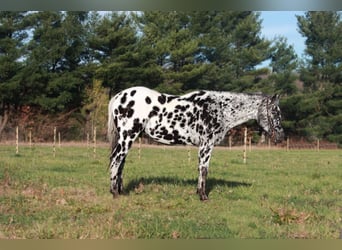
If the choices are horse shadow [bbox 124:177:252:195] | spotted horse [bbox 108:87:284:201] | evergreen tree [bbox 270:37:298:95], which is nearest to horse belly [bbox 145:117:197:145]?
spotted horse [bbox 108:87:284:201]

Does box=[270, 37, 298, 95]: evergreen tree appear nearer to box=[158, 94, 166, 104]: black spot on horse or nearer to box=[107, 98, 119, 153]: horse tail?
box=[158, 94, 166, 104]: black spot on horse

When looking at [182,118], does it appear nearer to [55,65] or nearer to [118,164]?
[118,164]

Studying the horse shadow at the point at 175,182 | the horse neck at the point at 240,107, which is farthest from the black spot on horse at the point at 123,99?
the horse neck at the point at 240,107

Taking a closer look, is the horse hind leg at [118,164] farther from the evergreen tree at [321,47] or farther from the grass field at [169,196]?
the evergreen tree at [321,47]

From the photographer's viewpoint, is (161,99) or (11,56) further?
(11,56)

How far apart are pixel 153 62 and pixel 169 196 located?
6.02 feet

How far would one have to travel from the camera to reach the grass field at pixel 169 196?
5945mm

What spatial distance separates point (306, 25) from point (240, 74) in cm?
105

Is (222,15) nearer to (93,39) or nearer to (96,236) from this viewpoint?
(93,39)

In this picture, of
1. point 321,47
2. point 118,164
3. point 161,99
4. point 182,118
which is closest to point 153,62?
point 161,99

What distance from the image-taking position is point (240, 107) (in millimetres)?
6777

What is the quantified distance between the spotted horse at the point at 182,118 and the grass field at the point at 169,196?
25cm

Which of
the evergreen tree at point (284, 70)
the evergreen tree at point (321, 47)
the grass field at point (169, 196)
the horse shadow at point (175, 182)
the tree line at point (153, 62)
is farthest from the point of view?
the evergreen tree at point (284, 70)

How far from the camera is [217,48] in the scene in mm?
7246
